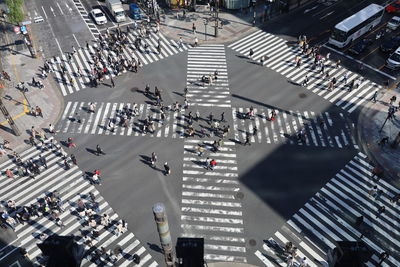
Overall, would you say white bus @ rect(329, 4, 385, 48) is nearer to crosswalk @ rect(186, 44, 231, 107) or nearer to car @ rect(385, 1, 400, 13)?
car @ rect(385, 1, 400, 13)

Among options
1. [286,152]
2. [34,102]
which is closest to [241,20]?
[286,152]

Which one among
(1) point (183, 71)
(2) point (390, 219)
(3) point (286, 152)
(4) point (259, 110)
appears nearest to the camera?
(2) point (390, 219)

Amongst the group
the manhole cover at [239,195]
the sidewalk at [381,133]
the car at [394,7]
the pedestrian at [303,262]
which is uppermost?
the car at [394,7]

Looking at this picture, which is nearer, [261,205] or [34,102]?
[261,205]

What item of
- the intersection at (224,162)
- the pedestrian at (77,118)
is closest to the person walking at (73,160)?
the intersection at (224,162)

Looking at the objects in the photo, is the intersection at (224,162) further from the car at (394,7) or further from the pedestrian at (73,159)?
the car at (394,7)

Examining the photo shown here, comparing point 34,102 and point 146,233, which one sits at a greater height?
point 34,102

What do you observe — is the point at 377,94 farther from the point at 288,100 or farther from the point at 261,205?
the point at 261,205

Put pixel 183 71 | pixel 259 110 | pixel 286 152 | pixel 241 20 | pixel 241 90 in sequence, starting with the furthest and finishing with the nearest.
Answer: pixel 241 20
pixel 183 71
pixel 241 90
pixel 259 110
pixel 286 152
